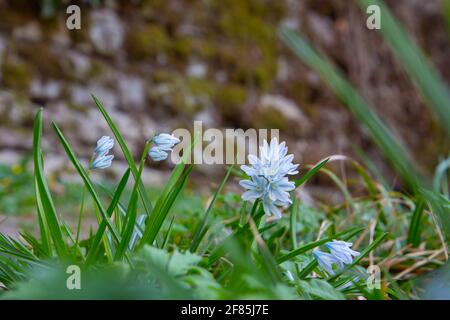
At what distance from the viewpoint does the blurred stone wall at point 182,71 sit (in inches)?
127

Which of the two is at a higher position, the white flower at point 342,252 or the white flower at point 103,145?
the white flower at point 103,145

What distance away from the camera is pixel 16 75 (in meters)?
3.17

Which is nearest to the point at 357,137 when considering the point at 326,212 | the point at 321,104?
the point at 321,104

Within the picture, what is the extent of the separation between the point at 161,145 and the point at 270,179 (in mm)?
204

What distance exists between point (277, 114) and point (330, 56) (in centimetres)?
96

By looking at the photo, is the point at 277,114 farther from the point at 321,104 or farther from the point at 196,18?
the point at 196,18
